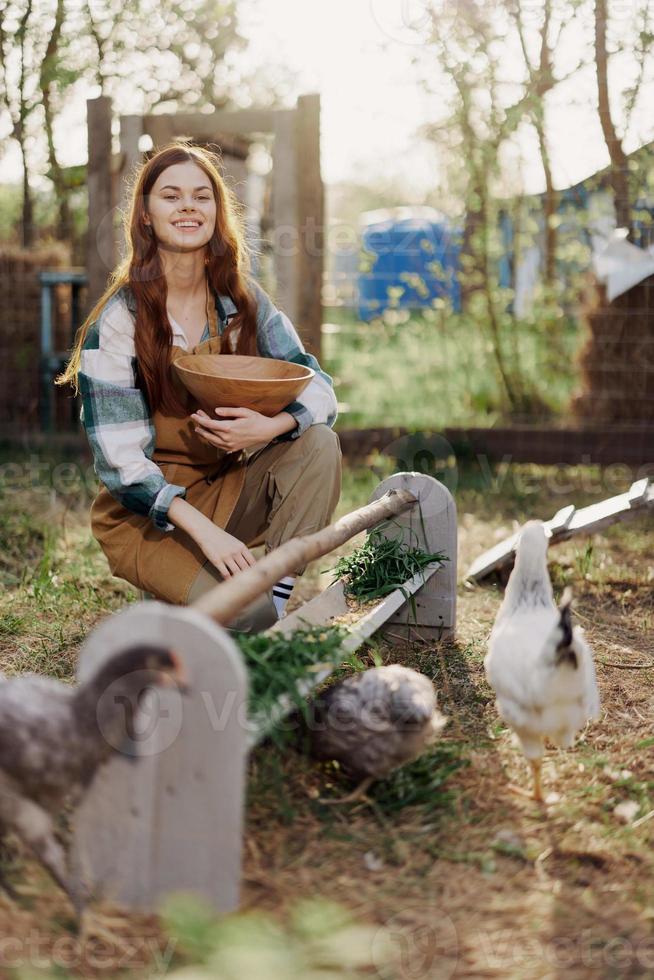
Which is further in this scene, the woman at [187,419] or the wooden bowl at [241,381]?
the woman at [187,419]

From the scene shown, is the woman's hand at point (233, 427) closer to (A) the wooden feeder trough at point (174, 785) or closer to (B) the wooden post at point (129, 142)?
(A) the wooden feeder trough at point (174, 785)

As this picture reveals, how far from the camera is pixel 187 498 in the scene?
2996 mm

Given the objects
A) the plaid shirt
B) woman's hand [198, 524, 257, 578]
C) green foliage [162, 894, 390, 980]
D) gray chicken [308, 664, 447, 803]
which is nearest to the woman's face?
the plaid shirt

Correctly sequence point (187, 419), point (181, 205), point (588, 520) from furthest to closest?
1. point (588, 520)
2. point (187, 419)
3. point (181, 205)

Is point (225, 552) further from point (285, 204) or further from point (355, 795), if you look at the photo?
point (285, 204)

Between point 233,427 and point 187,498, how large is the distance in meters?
0.39

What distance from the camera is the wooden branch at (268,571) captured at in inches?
74.4

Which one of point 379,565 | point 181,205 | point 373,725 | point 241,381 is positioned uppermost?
point 181,205

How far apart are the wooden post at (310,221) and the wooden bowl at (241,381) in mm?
2745

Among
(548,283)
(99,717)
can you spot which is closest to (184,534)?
(99,717)

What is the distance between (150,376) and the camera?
9.29 feet

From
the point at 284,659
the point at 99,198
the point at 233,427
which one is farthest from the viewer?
the point at 99,198

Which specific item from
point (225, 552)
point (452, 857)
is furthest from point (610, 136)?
point (452, 857)

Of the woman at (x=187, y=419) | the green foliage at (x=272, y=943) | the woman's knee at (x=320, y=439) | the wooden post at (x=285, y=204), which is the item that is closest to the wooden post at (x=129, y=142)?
the wooden post at (x=285, y=204)
